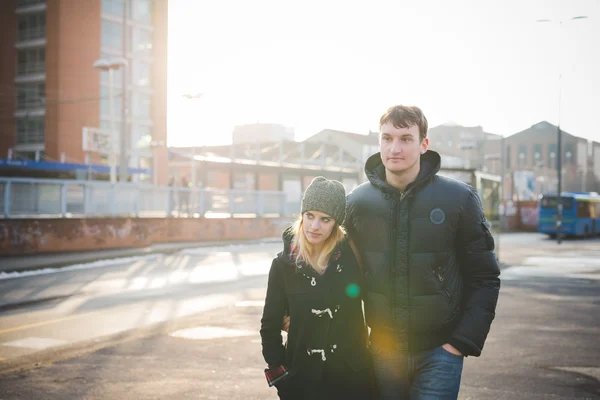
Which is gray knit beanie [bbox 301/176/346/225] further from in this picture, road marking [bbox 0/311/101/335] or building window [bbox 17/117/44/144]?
building window [bbox 17/117/44/144]

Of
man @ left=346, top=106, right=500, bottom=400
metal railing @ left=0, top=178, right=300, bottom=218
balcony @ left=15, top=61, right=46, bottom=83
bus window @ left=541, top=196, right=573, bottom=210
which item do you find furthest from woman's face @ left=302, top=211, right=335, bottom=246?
balcony @ left=15, top=61, right=46, bottom=83

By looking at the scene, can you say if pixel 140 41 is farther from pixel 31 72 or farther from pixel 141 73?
pixel 31 72

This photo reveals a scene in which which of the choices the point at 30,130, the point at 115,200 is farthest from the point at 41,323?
the point at 30,130

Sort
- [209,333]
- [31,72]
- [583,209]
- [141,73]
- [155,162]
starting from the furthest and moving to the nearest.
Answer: [141,73] < [155,162] < [31,72] < [583,209] < [209,333]

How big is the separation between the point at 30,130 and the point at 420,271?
2220 inches

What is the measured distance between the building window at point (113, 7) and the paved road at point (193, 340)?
44541 mm

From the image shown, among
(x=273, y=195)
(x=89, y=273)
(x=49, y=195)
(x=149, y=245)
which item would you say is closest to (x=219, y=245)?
(x=149, y=245)

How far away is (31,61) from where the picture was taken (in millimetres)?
55438

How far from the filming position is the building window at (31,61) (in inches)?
2156

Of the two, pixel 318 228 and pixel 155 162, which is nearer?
pixel 318 228

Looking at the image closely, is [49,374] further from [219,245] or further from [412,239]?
[219,245]

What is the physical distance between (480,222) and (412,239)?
1.10 ft

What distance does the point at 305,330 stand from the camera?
332 centimetres

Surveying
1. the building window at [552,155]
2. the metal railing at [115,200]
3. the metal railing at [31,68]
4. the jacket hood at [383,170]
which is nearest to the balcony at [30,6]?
the metal railing at [31,68]
